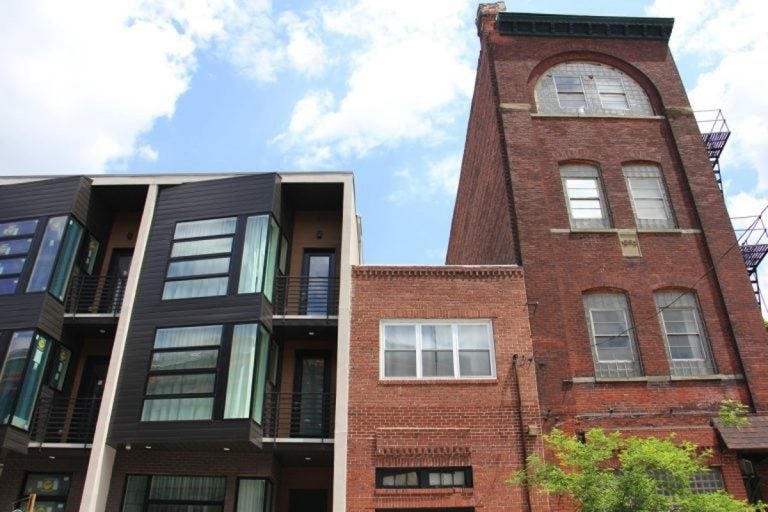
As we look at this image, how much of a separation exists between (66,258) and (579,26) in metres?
17.1

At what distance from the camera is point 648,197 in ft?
56.2

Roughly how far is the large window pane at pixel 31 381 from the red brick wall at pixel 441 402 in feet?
23.9

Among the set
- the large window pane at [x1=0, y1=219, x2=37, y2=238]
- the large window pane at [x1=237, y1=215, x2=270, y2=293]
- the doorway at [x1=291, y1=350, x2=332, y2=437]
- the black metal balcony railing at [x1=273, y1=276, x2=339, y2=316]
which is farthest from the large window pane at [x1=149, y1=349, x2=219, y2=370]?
the large window pane at [x1=0, y1=219, x2=37, y2=238]

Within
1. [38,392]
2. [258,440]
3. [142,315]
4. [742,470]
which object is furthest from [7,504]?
[742,470]

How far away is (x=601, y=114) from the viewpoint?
1833 cm

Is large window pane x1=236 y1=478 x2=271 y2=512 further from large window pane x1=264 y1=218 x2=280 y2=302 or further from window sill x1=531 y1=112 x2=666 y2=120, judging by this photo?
window sill x1=531 y1=112 x2=666 y2=120

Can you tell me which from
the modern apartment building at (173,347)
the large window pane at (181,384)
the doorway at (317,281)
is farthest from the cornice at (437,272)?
the large window pane at (181,384)

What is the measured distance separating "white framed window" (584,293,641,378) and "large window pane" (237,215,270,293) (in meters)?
8.33

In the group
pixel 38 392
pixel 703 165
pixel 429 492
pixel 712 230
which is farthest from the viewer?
pixel 703 165

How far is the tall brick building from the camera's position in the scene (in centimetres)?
1393

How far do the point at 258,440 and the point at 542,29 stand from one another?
15.5 metres

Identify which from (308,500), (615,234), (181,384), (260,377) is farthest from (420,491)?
(615,234)

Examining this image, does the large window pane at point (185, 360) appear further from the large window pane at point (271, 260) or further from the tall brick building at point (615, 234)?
the tall brick building at point (615, 234)

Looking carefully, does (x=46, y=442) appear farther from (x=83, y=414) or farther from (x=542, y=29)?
(x=542, y=29)
